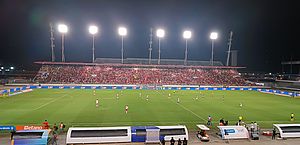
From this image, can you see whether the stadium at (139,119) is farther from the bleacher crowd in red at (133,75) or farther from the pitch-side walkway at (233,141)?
the bleacher crowd in red at (133,75)

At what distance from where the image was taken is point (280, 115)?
33.0 m

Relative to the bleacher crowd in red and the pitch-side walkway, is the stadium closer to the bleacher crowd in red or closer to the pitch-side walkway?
the pitch-side walkway

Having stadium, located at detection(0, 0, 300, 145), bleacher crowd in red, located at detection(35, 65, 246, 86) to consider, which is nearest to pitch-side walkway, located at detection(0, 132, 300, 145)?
stadium, located at detection(0, 0, 300, 145)

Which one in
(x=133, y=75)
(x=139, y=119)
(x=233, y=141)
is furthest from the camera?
(x=133, y=75)

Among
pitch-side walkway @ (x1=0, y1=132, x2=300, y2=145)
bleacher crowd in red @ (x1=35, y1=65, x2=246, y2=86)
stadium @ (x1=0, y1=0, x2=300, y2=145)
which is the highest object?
bleacher crowd in red @ (x1=35, y1=65, x2=246, y2=86)

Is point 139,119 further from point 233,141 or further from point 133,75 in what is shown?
point 133,75

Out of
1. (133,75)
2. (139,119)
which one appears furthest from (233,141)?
(133,75)

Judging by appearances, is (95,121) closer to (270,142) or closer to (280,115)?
(270,142)

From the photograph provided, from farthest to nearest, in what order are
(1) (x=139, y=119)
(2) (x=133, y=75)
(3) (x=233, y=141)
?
(2) (x=133, y=75)
(1) (x=139, y=119)
(3) (x=233, y=141)

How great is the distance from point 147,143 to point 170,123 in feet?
25.1

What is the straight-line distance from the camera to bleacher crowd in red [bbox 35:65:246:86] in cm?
7938

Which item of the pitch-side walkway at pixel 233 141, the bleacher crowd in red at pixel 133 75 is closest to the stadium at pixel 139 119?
the pitch-side walkway at pixel 233 141

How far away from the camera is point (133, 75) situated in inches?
3292

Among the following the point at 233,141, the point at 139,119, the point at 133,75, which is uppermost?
the point at 133,75
